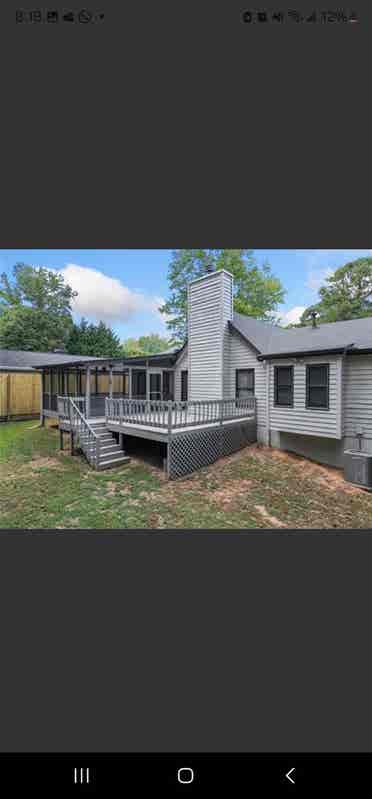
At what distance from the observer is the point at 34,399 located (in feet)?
27.6

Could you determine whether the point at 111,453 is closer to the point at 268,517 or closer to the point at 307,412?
the point at 268,517

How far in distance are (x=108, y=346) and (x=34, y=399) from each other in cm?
910

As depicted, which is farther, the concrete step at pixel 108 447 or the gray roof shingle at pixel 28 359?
the gray roof shingle at pixel 28 359

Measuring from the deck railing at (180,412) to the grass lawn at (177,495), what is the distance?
0.77m

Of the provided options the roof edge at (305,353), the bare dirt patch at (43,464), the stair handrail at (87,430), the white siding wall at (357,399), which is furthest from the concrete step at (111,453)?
the white siding wall at (357,399)

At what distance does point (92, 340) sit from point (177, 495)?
567 inches

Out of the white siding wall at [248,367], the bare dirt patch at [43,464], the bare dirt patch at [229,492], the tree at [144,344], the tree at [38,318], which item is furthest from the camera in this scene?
the tree at [144,344]

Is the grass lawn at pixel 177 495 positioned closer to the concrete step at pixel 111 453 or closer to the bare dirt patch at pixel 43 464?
the bare dirt patch at pixel 43 464

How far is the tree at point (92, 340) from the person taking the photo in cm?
1524
